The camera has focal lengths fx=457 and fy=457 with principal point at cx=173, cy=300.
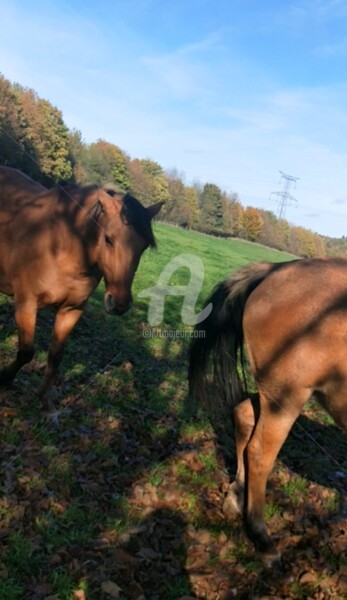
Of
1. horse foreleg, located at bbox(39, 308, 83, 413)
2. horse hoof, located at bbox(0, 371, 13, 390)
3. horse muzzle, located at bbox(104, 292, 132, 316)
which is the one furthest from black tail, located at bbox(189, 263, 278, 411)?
horse hoof, located at bbox(0, 371, 13, 390)

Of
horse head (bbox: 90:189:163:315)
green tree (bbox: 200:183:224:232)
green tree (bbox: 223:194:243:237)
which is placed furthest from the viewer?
green tree (bbox: 223:194:243:237)

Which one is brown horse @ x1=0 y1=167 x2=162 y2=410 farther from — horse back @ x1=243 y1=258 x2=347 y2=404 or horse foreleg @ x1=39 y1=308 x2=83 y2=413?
horse back @ x1=243 y1=258 x2=347 y2=404

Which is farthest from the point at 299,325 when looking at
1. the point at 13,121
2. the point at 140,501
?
the point at 13,121

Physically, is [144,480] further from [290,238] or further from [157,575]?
[290,238]

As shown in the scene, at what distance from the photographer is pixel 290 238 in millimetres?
102812

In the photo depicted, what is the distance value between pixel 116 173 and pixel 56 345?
2675 cm

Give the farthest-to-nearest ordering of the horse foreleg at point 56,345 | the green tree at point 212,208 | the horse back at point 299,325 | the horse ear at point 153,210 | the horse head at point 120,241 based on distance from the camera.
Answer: the green tree at point 212,208 < the horse foreleg at point 56,345 < the horse ear at point 153,210 < the horse head at point 120,241 < the horse back at point 299,325

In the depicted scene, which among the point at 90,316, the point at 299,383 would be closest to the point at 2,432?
the point at 299,383

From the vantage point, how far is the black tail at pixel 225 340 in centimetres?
407

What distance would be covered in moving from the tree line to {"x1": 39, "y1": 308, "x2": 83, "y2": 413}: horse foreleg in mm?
1474

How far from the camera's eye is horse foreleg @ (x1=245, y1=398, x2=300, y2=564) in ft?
11.6

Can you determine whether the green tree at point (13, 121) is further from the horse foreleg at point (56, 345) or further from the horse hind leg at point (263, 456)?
the horse hind leg at point (263, 456)

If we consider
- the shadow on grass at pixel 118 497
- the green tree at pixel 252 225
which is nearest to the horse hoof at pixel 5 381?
the shadow on grass at pixel 118 497

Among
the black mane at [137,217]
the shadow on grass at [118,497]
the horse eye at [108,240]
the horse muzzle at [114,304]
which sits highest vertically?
the black mane at [137,217]
